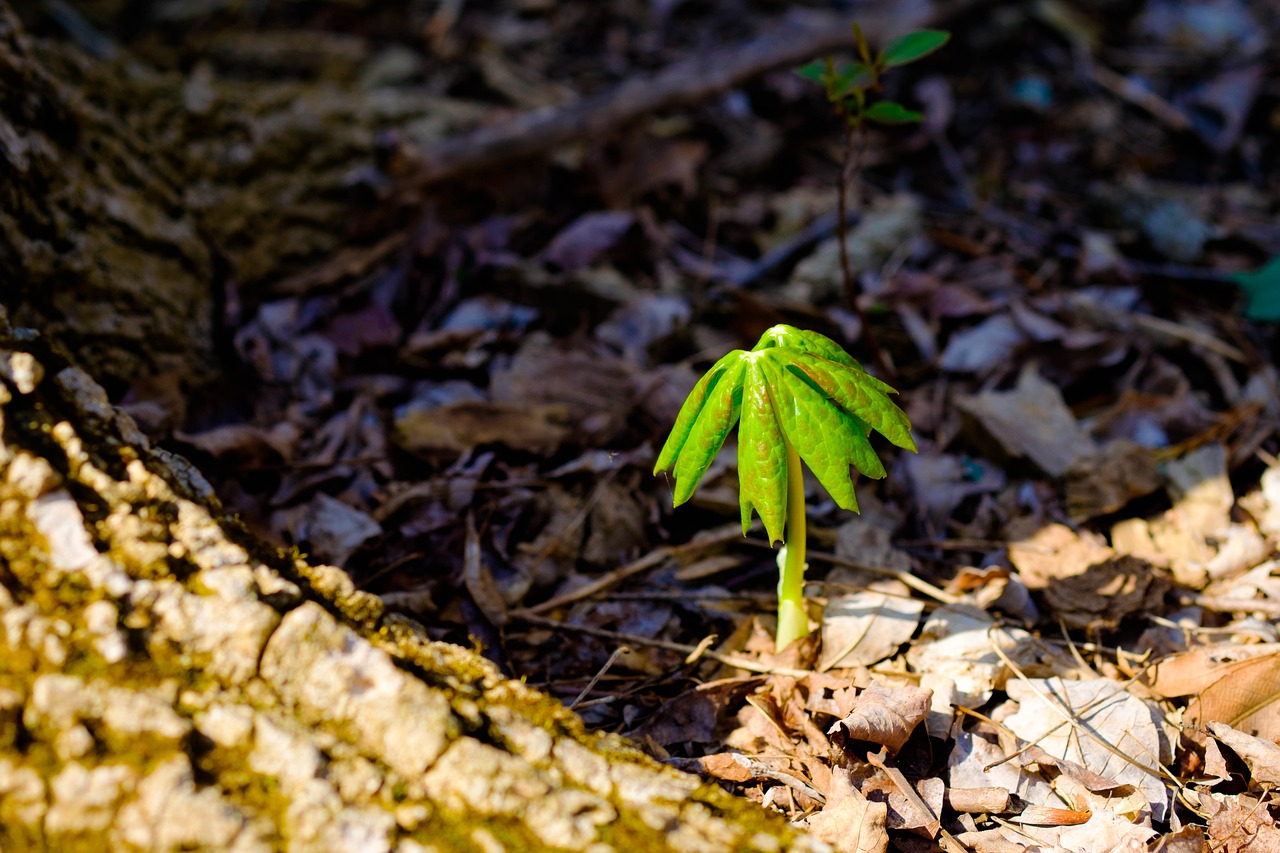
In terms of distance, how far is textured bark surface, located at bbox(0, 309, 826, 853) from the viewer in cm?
119

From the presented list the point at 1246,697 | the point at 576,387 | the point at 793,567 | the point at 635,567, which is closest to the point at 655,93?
the point at 576,387

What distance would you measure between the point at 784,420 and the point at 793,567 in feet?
1.51

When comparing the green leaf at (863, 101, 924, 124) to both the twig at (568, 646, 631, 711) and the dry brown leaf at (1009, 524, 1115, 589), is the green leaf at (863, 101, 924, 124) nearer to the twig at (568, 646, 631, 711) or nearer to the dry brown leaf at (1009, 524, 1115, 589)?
the dry brown leaf at (1009, 524, 1115, 589)

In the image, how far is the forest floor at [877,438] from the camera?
1.85 metres

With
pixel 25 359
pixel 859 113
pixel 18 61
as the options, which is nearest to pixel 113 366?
pixel 18 61

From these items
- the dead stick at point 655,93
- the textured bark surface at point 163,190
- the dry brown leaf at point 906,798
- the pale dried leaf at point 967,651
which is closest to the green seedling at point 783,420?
the dry brown leaf at point 906,798

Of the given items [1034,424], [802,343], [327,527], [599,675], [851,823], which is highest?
[802,343]

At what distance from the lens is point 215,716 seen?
1.28 metres

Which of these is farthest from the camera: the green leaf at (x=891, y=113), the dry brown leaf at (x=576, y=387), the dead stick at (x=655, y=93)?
the dead stick at (x=655, y=93)

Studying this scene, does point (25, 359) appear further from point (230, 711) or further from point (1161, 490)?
point (1161, 490)

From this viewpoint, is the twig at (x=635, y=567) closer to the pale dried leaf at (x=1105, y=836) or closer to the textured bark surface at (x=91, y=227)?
the pale dried leaf at (x=1105, y=836)

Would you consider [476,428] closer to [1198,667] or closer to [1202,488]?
[1198,667]

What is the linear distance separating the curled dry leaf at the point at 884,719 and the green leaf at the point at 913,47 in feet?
5.02

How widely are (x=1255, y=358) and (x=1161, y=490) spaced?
0.93m
